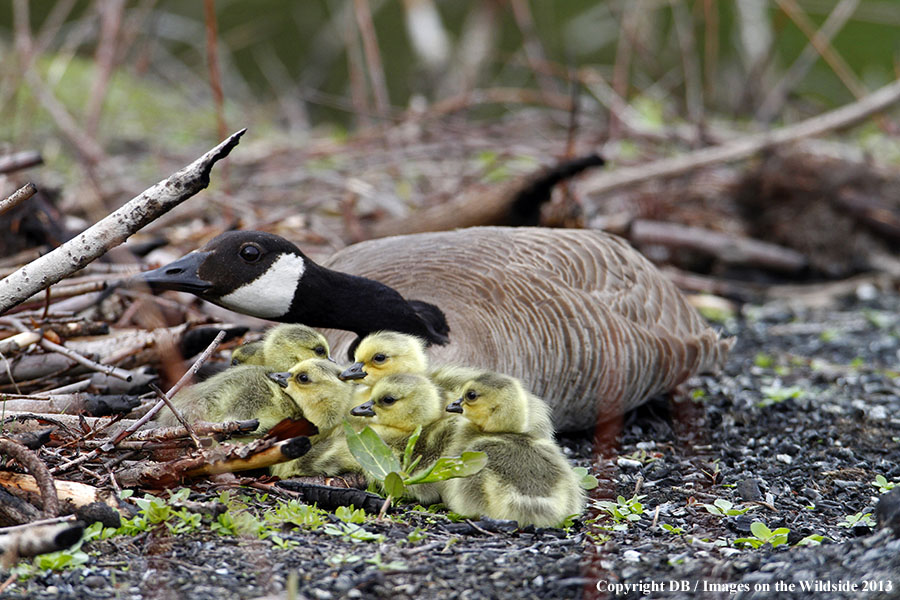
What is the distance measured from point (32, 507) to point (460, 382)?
1.38 metres

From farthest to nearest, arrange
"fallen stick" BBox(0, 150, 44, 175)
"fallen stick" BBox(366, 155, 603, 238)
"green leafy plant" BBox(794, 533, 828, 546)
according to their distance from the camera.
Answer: "fallen stick" BBox(366, 155, 603, 238) < "fallen stick" BBox(0, 150, 44, 175) < "green leafy plant" BBox(794, 533, 828, 546)

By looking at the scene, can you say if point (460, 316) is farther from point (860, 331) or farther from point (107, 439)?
point (860, 331)

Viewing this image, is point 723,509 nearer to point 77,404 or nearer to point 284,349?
point 284,349

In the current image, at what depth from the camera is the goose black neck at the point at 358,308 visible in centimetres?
385

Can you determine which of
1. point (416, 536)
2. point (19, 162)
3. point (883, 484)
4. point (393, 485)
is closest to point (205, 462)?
point (393, 485)

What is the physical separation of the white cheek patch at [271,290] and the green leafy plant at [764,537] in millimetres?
1882

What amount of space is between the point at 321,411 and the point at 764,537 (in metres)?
1.46

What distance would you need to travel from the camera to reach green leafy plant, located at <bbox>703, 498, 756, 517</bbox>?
334 cm

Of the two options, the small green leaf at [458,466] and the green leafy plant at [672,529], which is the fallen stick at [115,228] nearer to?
the small green leaf at [458,466]

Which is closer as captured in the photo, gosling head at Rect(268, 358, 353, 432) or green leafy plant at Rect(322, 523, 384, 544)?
green leafy plant at Rect(322, 523, 384, 544)

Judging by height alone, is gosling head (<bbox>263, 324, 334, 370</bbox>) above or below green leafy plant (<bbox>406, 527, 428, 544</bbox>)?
above

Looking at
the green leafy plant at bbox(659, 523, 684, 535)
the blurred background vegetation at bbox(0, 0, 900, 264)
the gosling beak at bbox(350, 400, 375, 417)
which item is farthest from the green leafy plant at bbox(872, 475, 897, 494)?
the blurred background vegetation at bbox(0, 0, 900, 264)

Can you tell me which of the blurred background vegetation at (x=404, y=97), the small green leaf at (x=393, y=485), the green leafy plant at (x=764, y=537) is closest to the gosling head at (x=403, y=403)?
the small green leaf at (x=393, y=485)

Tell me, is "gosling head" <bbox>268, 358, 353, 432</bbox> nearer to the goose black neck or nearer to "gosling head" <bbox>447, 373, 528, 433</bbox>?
"gosling head" <bbox>447, 373, 528, 433</bbox>
